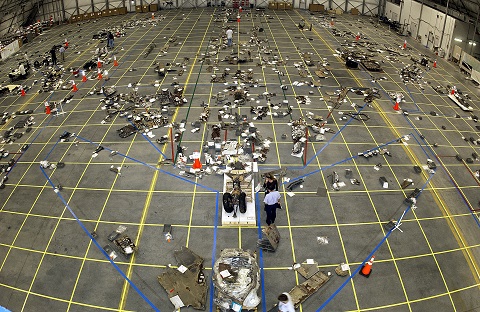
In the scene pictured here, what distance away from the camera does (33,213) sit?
13.2m

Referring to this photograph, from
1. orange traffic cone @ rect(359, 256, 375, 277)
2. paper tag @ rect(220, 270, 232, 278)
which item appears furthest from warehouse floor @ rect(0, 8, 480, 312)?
paper tag @ rect(220, 270, 232, 278)

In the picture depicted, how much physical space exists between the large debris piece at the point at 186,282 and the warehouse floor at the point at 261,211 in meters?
0.27

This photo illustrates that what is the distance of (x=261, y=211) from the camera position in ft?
43.1

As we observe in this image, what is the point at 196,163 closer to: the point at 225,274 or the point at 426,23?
the point at 225,274

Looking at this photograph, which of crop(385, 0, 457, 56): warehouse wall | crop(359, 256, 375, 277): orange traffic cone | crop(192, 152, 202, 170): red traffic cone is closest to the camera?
crop(359, 256, 375, 277): orange traffic cone

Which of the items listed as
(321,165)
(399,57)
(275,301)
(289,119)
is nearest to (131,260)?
(275,301)

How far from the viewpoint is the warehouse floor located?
1047 cm

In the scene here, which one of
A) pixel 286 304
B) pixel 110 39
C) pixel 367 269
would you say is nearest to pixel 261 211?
pixel 367 269

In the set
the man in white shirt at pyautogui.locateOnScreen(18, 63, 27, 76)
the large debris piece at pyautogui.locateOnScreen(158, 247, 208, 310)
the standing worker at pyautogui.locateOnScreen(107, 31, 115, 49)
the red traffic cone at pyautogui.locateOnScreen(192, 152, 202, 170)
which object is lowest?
the large debris piece at pyautogui.locateOnScreen(158, 247, 208, 310)

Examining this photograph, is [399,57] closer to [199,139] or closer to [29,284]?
[199,139]

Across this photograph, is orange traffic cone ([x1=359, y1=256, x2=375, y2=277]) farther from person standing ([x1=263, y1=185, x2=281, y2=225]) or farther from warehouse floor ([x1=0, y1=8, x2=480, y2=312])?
person standing ([x1=263, y1=185, x2=281, y2=225])

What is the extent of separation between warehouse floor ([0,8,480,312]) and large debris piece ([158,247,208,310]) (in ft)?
0.87

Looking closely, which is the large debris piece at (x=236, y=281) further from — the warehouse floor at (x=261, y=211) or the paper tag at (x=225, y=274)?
the warehouse floor at (x=261, y=211)

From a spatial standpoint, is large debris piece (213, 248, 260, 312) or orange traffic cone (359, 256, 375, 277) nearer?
large debris piece (213, 248, 260, 312)
